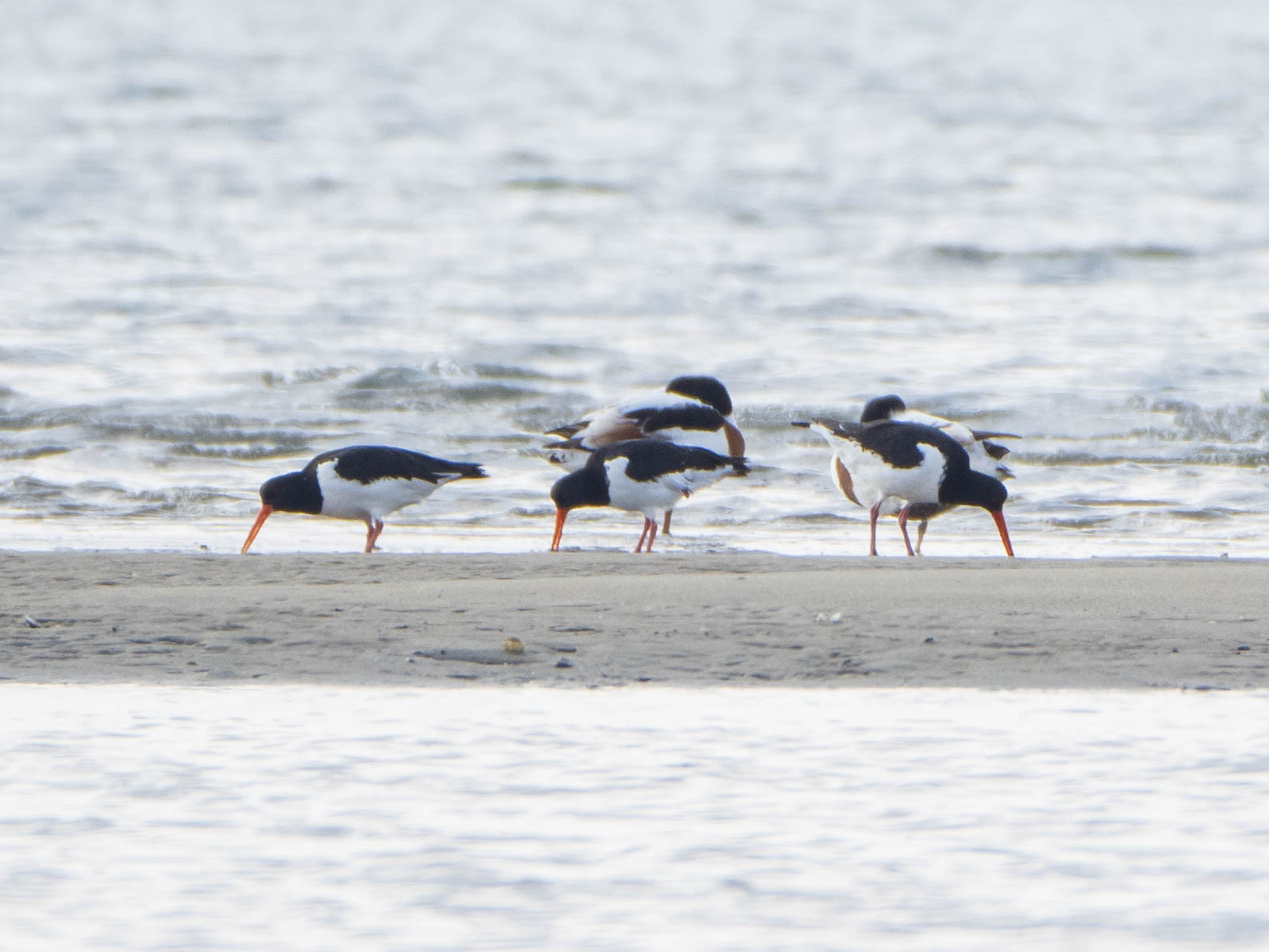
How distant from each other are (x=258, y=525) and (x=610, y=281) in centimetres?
1050

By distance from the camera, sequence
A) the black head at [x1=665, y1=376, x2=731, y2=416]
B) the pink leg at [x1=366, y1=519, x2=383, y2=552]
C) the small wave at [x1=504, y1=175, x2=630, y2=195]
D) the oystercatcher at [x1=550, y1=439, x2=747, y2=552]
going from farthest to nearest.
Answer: the small wave at [x1=504, y1=175, x2=630, y2=195], the black head at [x1=665, y1=376, x2=731, y2=416], the oystercatcher at [x1=550, y1=439, x2=747, y2=552], the pink leg at [x1=366, y1=519, x2=383, y2=552]

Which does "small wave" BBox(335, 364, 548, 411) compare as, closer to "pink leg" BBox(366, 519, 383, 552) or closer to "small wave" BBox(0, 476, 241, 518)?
"small wave" BBox(0, 476, 241, 518)

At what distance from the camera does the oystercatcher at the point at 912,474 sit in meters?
8.01

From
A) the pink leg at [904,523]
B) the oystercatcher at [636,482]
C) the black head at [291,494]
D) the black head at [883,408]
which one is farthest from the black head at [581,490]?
the black head at [883,408]

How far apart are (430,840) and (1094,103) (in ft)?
118

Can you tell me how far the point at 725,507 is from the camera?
30.4ft

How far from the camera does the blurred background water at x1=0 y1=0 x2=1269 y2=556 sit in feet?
31.2

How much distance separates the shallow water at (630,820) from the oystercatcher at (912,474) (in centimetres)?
384

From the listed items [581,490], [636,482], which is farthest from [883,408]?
[581,490]

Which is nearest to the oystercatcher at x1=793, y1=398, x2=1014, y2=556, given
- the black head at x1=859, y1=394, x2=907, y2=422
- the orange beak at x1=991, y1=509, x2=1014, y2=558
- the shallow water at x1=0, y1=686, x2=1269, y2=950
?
the orange beak at x1=991, y1=509, x2=1014, y2=558

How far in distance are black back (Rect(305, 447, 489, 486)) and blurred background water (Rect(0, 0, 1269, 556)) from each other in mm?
324

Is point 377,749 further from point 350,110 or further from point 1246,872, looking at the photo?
point 350,110

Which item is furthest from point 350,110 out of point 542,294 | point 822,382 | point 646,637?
point 646,637

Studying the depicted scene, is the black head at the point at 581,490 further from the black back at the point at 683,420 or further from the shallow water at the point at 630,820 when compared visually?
the shallow water at the point at 630,820
